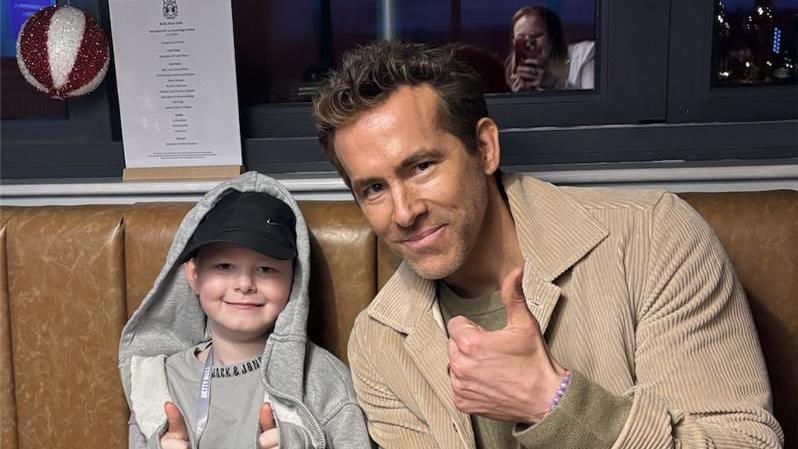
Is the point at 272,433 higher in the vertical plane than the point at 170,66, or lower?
lower

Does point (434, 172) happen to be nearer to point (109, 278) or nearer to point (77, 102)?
point (109, 278)

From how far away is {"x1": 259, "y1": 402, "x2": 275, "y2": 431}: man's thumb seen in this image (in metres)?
1.40

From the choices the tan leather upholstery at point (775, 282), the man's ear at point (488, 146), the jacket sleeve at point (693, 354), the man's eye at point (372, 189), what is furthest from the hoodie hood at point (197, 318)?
the tan leather upholstery at point (775, 282)

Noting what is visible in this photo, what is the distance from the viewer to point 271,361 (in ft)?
4.97

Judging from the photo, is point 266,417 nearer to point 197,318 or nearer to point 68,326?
point 197,318

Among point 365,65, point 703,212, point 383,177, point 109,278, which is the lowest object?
point 109,278

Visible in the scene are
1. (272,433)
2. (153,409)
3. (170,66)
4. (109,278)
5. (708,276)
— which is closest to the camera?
(708,276)

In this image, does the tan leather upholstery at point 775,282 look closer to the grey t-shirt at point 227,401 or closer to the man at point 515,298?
the man at point 515,298

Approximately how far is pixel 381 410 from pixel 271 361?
25 cm

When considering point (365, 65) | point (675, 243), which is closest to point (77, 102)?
point (365, 65)

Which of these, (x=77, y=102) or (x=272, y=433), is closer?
(x=272, y=433)

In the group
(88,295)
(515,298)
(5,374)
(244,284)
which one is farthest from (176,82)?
(515,298)

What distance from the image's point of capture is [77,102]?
1.99 metres

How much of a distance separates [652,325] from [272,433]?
696 mm
